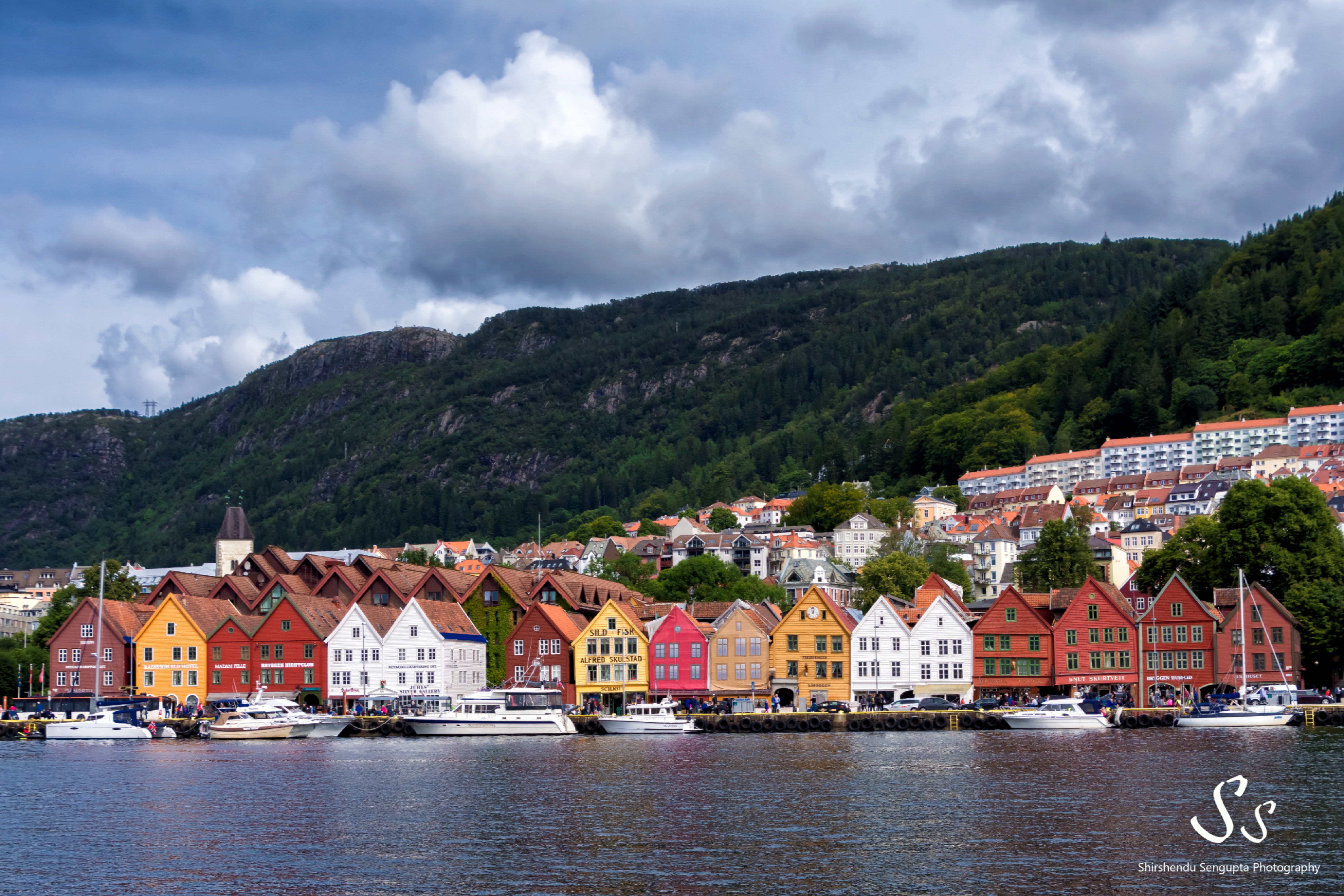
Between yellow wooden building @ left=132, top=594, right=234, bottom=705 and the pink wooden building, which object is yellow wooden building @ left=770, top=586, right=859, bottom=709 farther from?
yellow wooden building @ left=132, top=594, right=234, bottom=705

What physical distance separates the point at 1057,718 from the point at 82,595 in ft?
324

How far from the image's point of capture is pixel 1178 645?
352 ft

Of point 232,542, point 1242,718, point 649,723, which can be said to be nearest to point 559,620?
point 649,723

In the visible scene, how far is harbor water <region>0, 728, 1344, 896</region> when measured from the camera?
39.6m

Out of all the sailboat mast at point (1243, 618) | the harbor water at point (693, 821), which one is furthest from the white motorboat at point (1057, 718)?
the harbor water at point (693, 821)

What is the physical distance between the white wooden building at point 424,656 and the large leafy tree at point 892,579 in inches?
1885

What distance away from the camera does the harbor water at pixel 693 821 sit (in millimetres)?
39562

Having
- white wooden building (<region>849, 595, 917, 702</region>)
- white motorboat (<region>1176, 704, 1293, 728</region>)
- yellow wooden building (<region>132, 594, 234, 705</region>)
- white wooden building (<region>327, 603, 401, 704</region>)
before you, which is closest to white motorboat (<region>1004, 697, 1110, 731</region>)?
white motorboat (<region>1176, 704, 1293, 728</region>)

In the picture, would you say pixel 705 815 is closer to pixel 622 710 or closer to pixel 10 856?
pixel 10 856

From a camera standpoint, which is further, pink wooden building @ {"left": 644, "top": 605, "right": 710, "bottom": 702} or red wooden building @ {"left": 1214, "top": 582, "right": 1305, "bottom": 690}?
pink wooden building @ {"left": 644, "top": 605, "right": 710, "bottom": 702}

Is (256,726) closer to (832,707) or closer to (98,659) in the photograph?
(98,659)

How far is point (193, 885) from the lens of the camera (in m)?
39.5

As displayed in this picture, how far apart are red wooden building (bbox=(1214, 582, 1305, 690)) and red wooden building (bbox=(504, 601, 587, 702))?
4817 cm

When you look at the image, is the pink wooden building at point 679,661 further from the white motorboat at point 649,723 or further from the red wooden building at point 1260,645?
the red wooden building at point 1260,645
